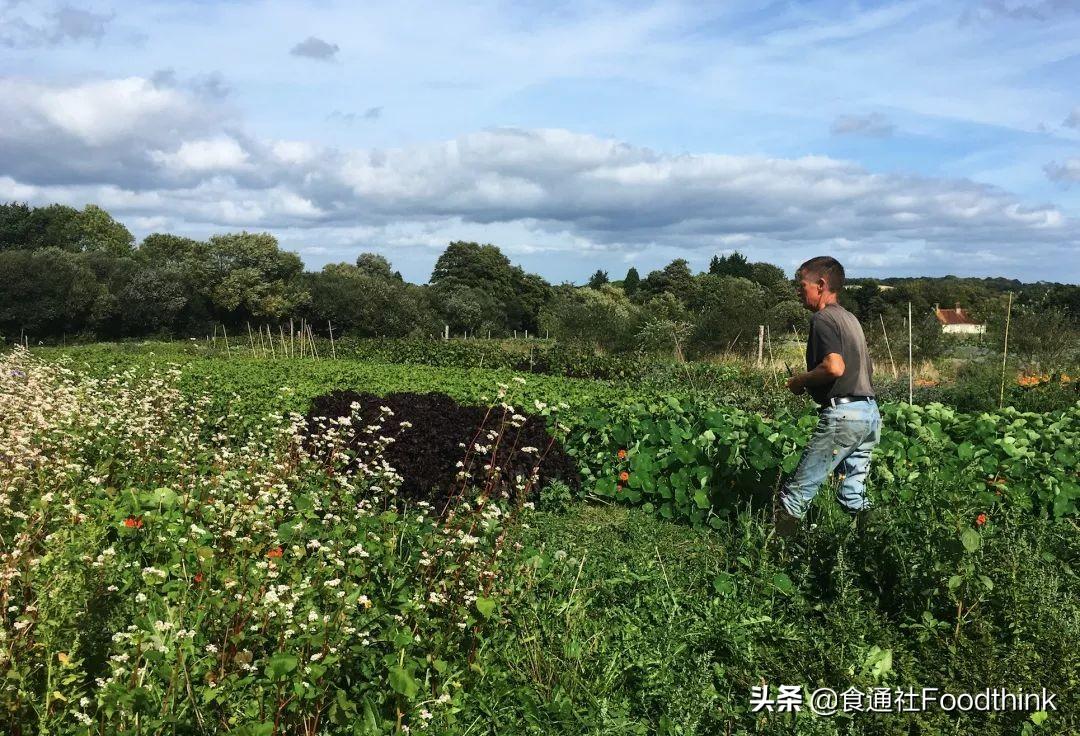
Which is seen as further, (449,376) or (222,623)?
(449,376)

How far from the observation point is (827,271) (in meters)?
4.93

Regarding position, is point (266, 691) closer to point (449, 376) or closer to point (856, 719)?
point (856, 719)

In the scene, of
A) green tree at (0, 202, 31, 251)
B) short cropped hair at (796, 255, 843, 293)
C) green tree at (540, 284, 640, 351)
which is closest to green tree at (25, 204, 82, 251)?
green tree at (0, 202, 31, 251)

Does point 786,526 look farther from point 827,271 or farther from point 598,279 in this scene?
point 598,279

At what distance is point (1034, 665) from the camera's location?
11.6ft

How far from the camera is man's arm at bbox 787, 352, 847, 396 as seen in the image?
4.63 m

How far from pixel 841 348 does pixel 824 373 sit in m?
0.20

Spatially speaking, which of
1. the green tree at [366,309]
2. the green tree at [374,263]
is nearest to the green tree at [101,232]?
the green tree at [374,263]

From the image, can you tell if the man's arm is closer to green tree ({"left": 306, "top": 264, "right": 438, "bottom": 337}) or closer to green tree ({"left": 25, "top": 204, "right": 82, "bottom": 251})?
green tree ({"left": 306, "top": 264, "right": 438, "bottom": 337})

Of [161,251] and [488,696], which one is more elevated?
[161,251]

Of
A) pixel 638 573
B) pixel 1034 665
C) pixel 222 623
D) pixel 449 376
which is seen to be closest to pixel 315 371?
pixel 449 376

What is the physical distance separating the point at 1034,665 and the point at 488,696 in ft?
7.68

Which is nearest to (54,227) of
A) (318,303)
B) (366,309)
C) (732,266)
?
(318,303)

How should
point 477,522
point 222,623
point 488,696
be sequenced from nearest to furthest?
point 222,623
point 488,696
point 477,522
